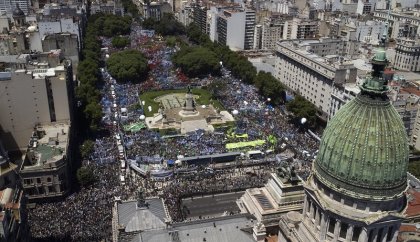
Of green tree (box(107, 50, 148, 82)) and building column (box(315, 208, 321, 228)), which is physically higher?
building column (box(315, 208, 321, 228))

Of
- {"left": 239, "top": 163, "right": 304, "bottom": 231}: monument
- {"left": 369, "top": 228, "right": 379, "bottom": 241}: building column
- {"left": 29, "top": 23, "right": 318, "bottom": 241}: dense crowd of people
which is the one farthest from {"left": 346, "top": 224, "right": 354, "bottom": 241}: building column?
{"left": 29, "top": 23, "right": 318, "bottom": 241}: dense crowd of people

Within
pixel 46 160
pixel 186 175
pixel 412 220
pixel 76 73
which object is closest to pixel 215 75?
pixel 76 73

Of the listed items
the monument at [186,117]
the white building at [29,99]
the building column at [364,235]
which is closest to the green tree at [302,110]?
the monument at [186,117]

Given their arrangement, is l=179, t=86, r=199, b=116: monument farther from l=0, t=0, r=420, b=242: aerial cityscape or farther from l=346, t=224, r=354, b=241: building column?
l=346, t=224, r=354, b=241: building column

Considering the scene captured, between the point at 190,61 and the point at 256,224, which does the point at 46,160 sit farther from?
the point at 190,61

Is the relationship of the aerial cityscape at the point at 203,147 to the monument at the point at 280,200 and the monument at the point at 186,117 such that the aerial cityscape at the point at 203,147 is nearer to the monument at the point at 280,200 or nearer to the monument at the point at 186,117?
the monument at the point at 280,200

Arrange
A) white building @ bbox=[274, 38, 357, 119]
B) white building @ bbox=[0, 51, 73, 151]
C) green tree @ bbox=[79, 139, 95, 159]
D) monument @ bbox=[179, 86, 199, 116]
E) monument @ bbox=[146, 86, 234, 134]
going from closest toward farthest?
green tree @ bbox=[79, 139, 95, 159] < white building @ bbox=[0, 51, 73, 151] < monument @ bbox=[146, 86, 234, 134] < white building @ bbox=[274, 38, 357, 119] < monument @ bbox=[179, 86, 199, 116]

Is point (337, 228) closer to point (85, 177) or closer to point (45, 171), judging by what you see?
point (85, 177)
